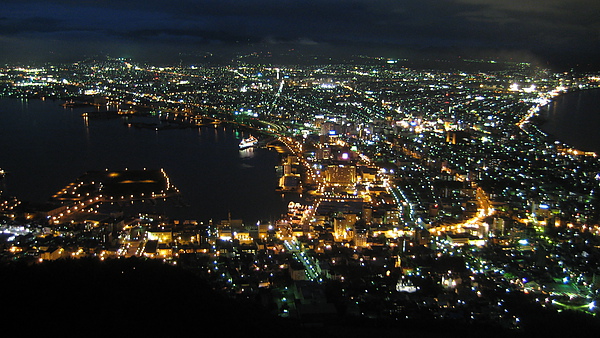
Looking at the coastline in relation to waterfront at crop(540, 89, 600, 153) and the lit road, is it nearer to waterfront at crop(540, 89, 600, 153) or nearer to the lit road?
waterfront at crop(540, 89, 600, 153)

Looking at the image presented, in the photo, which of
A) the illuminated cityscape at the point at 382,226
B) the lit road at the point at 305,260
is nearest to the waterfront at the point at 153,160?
the illuminated cityscape at the point at 382,226

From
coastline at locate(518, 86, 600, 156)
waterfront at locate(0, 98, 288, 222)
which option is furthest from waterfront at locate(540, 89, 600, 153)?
waterfront at locate(0, 98, 288, 222)

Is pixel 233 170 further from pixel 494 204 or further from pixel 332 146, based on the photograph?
pixel 494 204

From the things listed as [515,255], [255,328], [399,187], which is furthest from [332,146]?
[255,328]

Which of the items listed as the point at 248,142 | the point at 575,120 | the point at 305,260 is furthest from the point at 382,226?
the point at 575,120

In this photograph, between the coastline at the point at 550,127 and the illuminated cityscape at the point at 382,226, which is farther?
the coastline at the point at 550,127

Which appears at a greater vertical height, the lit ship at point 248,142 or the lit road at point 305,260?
the lit road at point 305,260

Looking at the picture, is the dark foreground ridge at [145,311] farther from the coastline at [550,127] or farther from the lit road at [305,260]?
the coastline at [550,127]
